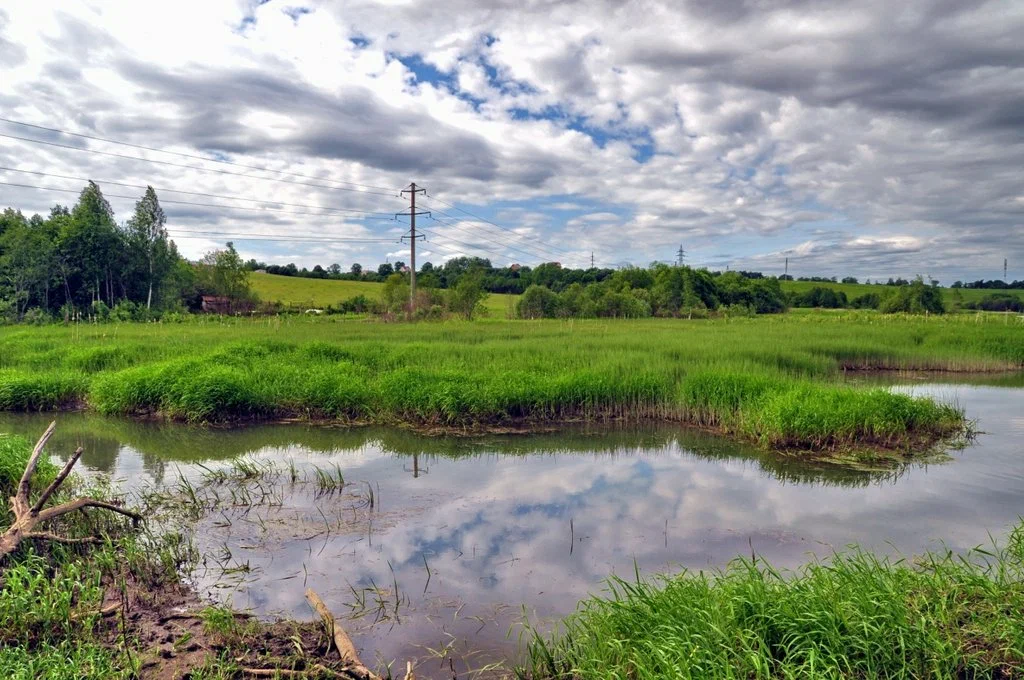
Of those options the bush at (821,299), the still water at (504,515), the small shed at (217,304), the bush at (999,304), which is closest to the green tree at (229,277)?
the small shed at (217,304)

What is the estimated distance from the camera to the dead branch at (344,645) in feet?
12.0

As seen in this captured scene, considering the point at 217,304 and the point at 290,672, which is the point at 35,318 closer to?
the point at 217,304

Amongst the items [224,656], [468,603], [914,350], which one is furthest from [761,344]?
[224,656]

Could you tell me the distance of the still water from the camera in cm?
485

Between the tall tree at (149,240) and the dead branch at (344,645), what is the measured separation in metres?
44.7

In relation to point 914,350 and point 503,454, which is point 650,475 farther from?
point 914,350

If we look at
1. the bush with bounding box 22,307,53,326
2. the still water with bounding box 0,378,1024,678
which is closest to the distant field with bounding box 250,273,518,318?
the bush with bounding box 22,307,53,326

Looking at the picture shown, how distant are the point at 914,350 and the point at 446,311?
24.5 meters

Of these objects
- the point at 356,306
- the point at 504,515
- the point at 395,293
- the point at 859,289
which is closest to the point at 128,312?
the point at 395,293

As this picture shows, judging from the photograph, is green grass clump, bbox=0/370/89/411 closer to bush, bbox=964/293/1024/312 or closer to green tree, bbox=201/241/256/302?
green tree, bbox=201/241/256/302

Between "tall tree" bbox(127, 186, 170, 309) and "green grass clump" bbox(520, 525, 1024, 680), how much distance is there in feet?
151

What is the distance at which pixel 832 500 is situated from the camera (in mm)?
7473

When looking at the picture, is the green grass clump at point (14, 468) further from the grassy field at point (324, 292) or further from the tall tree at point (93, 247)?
the grassy field at point (324, 292)

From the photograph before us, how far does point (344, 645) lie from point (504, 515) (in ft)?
10.3
